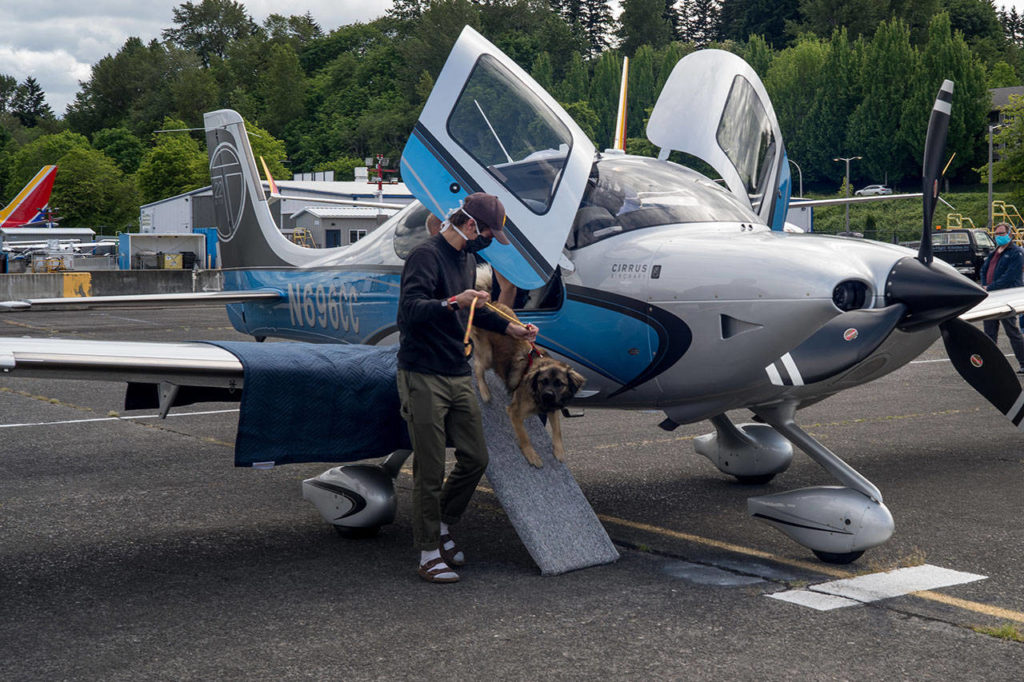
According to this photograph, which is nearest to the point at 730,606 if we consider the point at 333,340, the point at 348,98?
the point at 333,340

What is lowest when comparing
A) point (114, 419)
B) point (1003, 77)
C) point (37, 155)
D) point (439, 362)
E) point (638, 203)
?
point (114, 419)

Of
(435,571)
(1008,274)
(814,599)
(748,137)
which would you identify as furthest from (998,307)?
(1008,274)

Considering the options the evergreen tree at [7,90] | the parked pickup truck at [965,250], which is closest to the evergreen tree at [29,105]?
the evergreen tree at [7,90]

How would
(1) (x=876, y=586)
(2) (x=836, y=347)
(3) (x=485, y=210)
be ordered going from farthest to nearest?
1. (2) (x=836, y=347)
2. (3) (x=485, y=210)
3. (1) (x=876, y=586)

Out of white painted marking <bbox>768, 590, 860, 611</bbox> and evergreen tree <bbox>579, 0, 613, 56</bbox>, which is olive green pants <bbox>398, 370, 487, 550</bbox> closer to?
white painted marking <bbox>768, 590, 860, 611</bbox>

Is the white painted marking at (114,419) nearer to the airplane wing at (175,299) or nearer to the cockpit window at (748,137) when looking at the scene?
the airplane wing at (175,299)

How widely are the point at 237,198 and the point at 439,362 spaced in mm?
5999

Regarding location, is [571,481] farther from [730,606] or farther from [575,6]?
[575,6]

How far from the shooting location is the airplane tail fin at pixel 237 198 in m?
9.84

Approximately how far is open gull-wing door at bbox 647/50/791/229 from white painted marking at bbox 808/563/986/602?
2.85 meters

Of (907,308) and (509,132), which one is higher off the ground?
(509,132)

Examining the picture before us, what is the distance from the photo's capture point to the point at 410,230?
23.9ft

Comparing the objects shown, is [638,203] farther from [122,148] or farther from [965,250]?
[122,148]

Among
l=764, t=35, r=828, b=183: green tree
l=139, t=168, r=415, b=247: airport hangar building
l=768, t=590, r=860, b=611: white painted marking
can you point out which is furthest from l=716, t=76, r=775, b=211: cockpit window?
l=764, t=35, r=828, b=183: green tree
